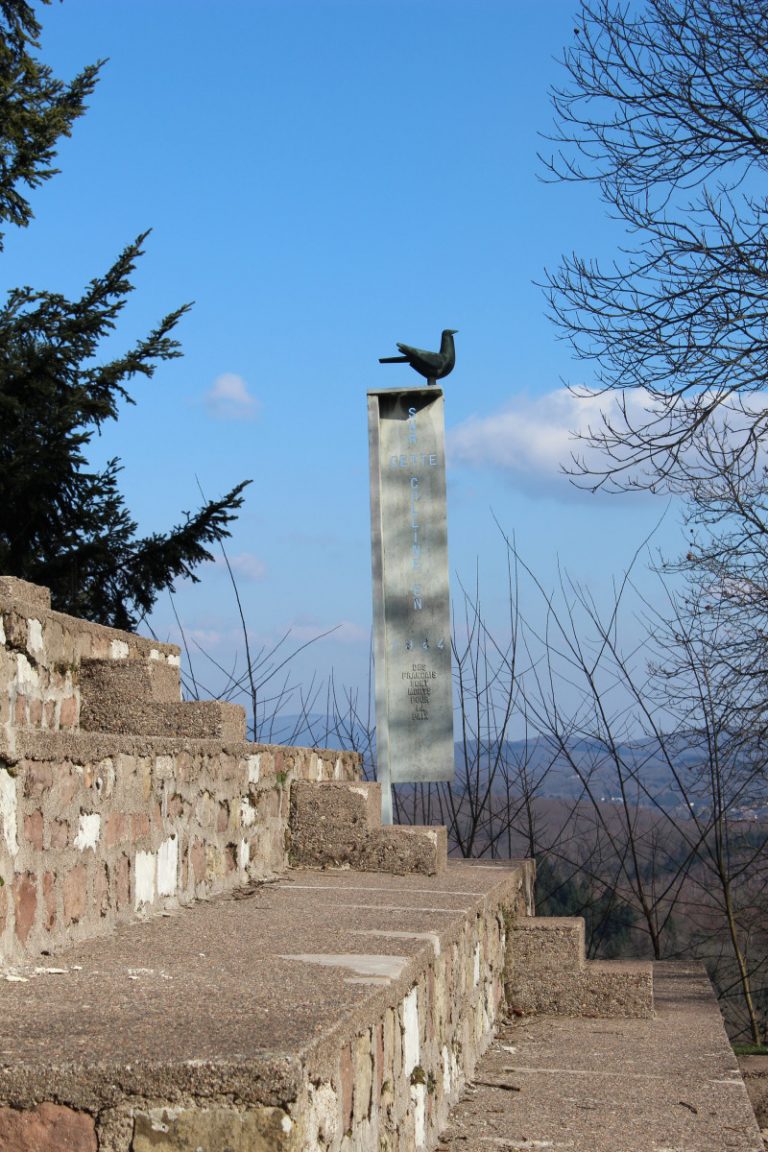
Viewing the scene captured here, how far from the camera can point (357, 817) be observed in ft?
16.2

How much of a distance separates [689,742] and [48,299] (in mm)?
6288

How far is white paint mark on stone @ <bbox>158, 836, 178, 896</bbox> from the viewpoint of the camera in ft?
11.2

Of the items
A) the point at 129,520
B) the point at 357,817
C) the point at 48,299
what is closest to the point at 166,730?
the point at 357,817

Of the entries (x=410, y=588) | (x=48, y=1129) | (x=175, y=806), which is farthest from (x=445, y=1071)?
(x=410, y=588)

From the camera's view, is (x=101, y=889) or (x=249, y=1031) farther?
(x=101, y=889)

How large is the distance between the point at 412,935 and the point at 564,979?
2.39 meters

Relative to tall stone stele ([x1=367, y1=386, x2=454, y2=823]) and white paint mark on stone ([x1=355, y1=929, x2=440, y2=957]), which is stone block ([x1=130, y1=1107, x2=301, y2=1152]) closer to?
white paint mark on stone ([x1=355, y1=929, x2=440, y2=957])

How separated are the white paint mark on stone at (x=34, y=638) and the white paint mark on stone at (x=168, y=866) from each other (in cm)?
87

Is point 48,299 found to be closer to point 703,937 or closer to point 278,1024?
point 703,937

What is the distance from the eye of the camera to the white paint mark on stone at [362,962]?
2.51m

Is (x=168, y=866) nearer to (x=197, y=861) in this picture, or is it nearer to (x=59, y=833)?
(x=197, y=861)

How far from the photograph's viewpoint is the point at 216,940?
2932mm

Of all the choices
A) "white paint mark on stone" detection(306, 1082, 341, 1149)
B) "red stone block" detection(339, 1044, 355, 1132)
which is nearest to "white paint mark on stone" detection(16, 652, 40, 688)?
"red stone block" detection(339, 1044, 355, 1132)

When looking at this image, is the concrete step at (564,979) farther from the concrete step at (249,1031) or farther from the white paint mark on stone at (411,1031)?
the white paint mark on stone at (411,1031)
